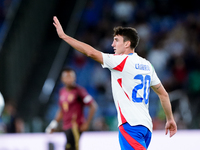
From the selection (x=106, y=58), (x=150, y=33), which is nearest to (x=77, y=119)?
(x=106, y=58)

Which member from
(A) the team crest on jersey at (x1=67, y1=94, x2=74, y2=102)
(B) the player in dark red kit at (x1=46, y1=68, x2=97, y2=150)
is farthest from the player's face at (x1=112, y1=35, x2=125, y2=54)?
(A) the team crest on jersey at (x1=67, y1=94, x2=74, y2=102)

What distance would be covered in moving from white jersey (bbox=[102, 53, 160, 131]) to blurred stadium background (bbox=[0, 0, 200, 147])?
526cm

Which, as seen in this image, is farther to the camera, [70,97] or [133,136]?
[70,97]

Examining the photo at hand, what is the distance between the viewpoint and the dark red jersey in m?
7.30

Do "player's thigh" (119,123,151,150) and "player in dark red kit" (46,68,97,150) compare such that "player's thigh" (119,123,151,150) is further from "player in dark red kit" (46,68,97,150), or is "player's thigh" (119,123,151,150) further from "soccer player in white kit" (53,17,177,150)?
"player in dark red kit" (46,68,97,150)

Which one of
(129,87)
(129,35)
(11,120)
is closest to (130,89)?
(129,87)

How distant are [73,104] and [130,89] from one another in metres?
3.32

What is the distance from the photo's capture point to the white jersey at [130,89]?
409 centimetres

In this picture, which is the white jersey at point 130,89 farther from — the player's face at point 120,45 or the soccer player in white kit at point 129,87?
the player's face at point 120,45

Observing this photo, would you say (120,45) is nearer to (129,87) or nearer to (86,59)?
(129,87)

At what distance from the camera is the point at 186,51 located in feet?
38.0

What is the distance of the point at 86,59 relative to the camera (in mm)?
12680

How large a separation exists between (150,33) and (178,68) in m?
1.87

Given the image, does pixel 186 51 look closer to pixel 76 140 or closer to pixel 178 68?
pixel 178 68
